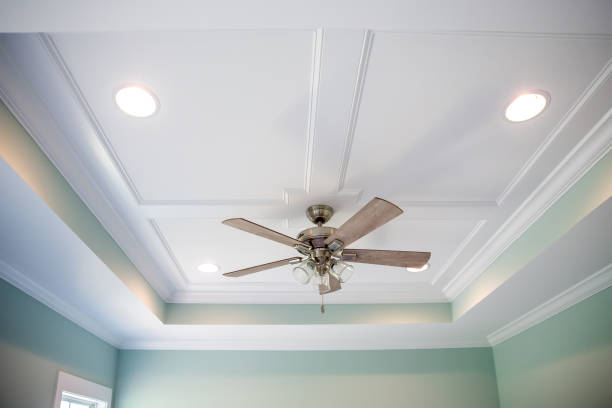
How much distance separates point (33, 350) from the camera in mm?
2760

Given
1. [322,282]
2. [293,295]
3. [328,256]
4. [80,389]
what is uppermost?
[293,295]

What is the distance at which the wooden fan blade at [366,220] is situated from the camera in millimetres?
1891

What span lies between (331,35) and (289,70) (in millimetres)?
202

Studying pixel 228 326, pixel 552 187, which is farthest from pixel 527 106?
pixel 228 326

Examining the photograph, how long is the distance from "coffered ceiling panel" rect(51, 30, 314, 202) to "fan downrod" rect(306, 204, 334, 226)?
19cm

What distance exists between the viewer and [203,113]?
1873mm

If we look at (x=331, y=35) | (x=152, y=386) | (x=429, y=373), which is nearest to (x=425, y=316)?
(x=429, y=373)

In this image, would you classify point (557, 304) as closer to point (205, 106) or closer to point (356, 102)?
point (356, 102)

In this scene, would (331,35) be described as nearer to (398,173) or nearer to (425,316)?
(398,173)

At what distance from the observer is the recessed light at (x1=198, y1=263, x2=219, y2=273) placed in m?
3.21

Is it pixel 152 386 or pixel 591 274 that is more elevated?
pixel 591 274

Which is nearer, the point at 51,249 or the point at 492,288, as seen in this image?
the point at 51,249

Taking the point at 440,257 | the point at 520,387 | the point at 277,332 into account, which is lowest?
the point at 520,387

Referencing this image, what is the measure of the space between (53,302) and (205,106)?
1.83 meters
